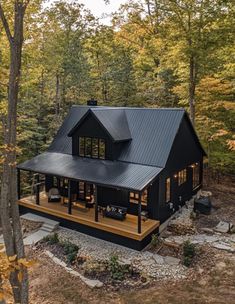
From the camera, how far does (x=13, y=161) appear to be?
806 cm

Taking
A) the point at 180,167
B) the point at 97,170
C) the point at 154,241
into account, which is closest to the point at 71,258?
the point at 154,241

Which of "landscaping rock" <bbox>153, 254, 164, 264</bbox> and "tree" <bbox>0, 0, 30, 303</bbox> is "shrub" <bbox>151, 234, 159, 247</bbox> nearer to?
"landscaping rock" <bbox>153, 254, 164, 264</bbox>

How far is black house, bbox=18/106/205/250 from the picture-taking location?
45.7ft

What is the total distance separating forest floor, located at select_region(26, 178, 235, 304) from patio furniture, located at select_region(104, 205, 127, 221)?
3684 millimetres

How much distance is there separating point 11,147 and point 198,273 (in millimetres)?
8158

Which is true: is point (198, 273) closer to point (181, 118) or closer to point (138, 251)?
point (138, 251)

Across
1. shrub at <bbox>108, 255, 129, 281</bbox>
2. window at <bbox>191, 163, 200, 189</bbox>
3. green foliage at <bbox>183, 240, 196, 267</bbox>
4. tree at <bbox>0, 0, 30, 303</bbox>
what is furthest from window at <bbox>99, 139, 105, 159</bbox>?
tree at <bbox>0, 0, 30, 303</bbox>

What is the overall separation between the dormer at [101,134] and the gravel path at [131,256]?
178 inches

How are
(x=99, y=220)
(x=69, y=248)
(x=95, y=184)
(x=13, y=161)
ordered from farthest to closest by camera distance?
(x=99, y=220) → (x=95, y=184) → (x=69, y=248) → (x=13, y=161)

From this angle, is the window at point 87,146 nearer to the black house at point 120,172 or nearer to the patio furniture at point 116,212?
the black house at point 120,172

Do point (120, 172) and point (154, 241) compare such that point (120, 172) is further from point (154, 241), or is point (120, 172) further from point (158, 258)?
point (158, 258)

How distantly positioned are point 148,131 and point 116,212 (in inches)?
187

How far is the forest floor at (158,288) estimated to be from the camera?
383 inches

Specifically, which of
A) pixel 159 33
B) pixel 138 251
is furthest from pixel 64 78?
pixel 138 251
